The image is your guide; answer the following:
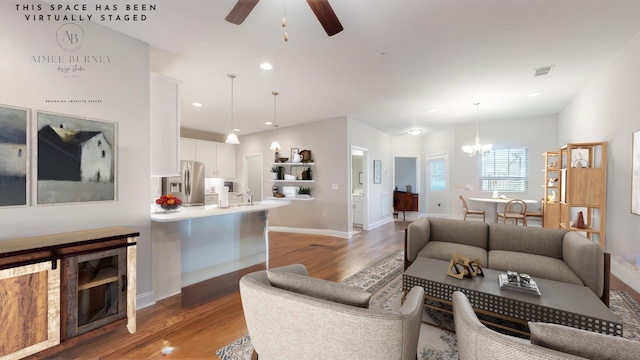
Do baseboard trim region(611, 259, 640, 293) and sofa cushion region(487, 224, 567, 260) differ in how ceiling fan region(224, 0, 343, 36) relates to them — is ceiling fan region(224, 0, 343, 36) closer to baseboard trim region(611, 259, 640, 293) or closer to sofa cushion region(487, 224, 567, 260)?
sofa cushion region(487, 224, 567, 260)

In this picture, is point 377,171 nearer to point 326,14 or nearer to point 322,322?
point 326,14

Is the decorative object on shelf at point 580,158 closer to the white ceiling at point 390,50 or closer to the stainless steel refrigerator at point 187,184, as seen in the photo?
the white ceiling at point 390,50

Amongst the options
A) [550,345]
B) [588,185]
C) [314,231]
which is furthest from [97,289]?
[588,185]

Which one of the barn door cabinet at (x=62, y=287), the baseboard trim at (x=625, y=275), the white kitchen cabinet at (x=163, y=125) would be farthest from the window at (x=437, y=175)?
the barn door cabinet at (x=62, y=287)

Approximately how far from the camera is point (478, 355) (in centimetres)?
93

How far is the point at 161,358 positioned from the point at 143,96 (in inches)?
93.9

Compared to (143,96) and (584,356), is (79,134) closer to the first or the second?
(143,96)

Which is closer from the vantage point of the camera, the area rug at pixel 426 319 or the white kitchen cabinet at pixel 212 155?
the area rug at pixel 426 319

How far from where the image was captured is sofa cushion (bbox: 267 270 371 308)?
3.97 feet

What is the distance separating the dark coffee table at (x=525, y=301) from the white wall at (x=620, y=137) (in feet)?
6.16

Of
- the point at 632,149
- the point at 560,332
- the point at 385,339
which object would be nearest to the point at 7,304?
the point at 385,339

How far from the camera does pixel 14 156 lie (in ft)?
6.49

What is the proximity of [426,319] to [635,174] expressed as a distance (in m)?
2.94

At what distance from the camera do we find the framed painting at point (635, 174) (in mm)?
2840
